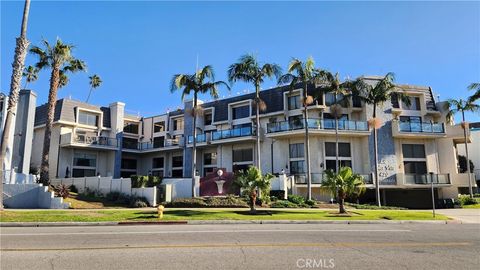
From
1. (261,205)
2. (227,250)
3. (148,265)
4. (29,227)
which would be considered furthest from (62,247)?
(261,205)

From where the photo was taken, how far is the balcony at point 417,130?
3906 centimetres

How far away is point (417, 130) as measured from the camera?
3931 centimetres

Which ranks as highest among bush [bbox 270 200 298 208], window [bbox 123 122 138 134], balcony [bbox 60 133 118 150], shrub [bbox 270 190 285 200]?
window [bbox 123 122 138 134]

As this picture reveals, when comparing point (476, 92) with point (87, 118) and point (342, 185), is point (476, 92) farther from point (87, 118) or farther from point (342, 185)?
point (87, 118)

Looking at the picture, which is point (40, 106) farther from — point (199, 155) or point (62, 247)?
point (62, 247)

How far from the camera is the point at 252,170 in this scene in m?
23.6

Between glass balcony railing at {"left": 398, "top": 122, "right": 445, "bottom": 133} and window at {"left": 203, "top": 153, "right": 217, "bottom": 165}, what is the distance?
20.2 meters

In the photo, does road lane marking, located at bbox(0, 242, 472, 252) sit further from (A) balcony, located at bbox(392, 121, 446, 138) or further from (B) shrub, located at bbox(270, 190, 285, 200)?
(A) balcony, located at bbox(392, 121, 446, 138)

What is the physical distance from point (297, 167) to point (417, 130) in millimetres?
12545

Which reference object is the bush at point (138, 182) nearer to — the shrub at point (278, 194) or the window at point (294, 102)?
the shrub at point (278, 194)

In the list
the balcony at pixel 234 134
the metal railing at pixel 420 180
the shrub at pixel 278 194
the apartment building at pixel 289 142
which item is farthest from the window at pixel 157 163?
the metal railing at pixel 420 180

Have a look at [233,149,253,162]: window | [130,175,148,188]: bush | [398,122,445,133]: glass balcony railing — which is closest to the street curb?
[130,175,148,188]: bush

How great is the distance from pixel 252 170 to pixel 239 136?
17643 mm
